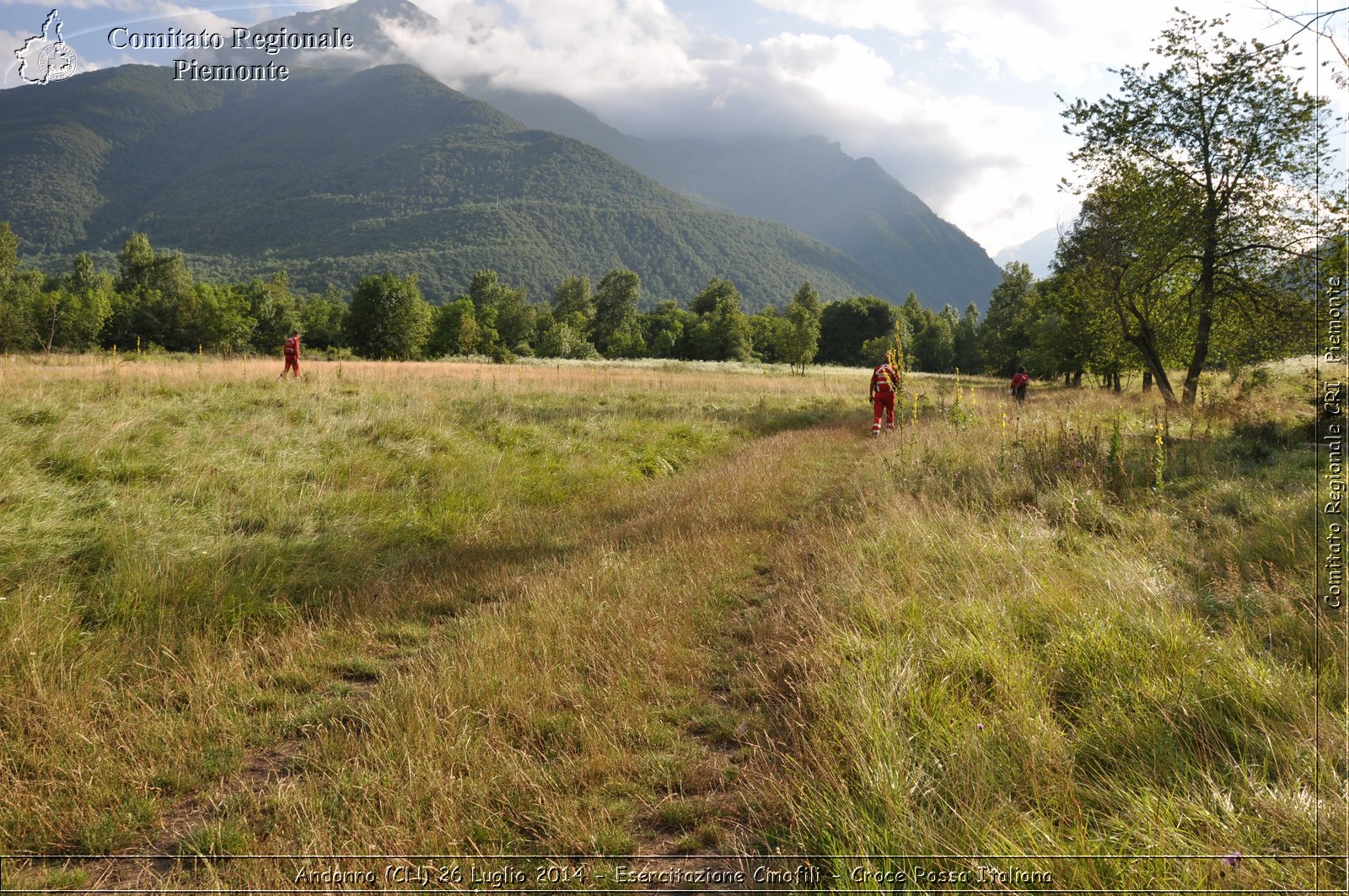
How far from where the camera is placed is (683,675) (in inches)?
149

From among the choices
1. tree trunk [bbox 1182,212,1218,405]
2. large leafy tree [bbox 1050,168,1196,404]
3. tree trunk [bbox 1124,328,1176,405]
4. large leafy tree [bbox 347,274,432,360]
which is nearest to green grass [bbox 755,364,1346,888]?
tree trunk [bbox 1182,212,1218,405]

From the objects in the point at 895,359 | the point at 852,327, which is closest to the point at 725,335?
the point at 852,327

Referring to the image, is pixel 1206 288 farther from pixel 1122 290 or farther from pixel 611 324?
pixel 611 324

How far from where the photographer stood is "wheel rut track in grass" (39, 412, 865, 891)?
2.49 m

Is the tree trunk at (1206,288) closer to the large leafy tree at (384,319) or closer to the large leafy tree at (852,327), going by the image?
the large leafy tree at (384,319)

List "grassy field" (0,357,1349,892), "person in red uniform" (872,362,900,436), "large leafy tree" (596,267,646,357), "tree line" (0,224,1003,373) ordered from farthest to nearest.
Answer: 1. "large leafy tree" (596,267,646,357)
2. "tree line" (0,224,1003,373)
3. "person in red uniform" (872,362,900,436)
4. "grassy field" (0,357,1349,892)

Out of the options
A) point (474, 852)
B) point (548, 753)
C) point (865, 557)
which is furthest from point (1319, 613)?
point (474, 852)

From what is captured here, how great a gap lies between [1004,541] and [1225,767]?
9.24ft

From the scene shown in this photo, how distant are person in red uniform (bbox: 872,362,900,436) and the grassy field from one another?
560cm

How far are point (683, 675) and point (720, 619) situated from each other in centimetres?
94

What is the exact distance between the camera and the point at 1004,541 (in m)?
4.93

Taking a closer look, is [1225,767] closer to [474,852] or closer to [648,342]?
[474,852]

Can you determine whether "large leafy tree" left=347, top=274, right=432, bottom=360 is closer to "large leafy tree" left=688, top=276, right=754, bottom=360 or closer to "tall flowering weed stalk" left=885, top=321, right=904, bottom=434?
"large leafy tree" left=688, top=276, right=754, bottom=360

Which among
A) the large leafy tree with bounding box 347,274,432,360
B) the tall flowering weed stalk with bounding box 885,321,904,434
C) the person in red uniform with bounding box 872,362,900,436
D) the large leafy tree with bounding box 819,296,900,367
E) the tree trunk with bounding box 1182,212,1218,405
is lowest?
the person in red uniform with bounding box 872,362,900,436
